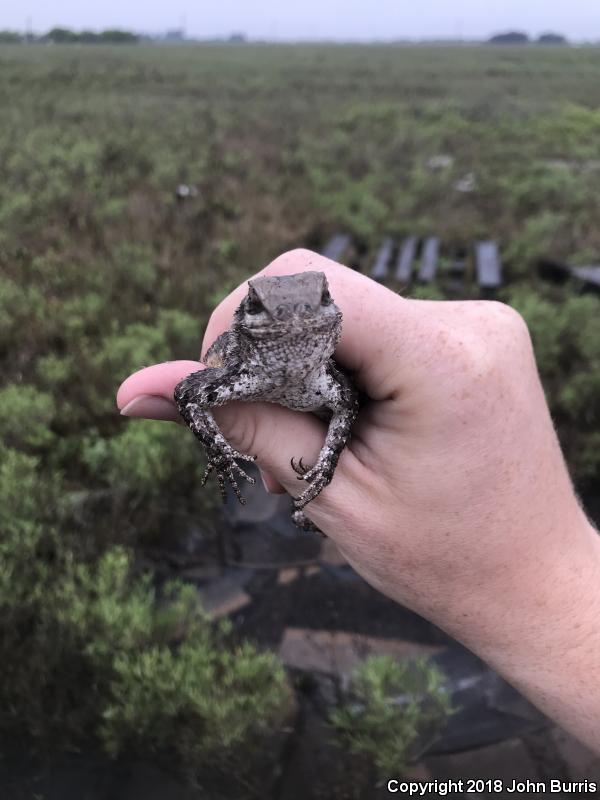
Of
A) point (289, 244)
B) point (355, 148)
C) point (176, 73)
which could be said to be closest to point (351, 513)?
point (289, 244)

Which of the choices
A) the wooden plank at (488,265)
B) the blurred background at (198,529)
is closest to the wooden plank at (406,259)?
the blurred background at (198,529)

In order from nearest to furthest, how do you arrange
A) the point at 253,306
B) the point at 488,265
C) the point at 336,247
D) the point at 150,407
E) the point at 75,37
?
the point at 253,306 < the point at 150,407 < the point at 488,265 < the point at 336,247 < the point at 75,37

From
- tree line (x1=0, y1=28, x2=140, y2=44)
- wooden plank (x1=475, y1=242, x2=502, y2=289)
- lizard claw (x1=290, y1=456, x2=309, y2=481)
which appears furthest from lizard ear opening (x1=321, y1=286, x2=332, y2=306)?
tree line (x1=0, y1=28, x2=140, y2=44)

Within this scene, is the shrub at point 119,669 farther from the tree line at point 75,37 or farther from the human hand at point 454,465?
the tree line at point 75,37

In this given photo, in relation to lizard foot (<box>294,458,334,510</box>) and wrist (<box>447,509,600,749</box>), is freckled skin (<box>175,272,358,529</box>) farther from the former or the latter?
wrist (<box>447,509,600,749</box>)

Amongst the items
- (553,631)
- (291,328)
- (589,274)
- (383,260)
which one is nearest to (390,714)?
(553,631)

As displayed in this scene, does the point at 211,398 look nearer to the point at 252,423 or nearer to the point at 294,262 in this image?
the point at 252,423

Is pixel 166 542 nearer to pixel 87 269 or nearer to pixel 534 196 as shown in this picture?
pixel 87 269
